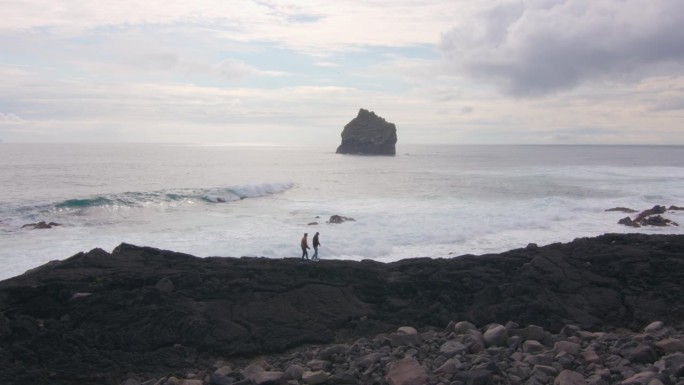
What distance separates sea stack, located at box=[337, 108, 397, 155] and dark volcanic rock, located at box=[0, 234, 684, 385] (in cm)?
12278

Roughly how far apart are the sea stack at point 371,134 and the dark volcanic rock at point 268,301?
12278cm

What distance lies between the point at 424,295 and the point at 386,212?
23.0 metres

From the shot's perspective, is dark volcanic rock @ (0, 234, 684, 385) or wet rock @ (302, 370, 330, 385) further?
dark volcanic rock @ (0, 234, 684, 385)

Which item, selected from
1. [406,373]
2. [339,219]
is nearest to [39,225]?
[339,219]

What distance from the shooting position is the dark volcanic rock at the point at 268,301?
Result: 9414 millimetres

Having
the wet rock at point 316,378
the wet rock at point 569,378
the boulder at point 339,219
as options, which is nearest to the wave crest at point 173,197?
the boulder at point 339,219

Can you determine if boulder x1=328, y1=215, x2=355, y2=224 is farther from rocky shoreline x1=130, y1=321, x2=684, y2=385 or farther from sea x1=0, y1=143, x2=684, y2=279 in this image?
rocky shoreline x1=130, y1=321, x2=684, y2=385

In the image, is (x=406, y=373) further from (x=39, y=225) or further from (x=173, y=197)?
(x=173, y=197)

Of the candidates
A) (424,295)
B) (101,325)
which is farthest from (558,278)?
(101,325)

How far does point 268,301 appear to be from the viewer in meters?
11.5

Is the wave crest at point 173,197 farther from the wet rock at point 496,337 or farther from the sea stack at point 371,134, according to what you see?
the sea stack at point 371,134

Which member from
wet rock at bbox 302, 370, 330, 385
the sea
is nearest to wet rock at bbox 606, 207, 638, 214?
the sea

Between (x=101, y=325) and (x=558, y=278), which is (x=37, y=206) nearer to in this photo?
(x=101, y=325)

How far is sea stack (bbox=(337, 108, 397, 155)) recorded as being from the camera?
136 m
